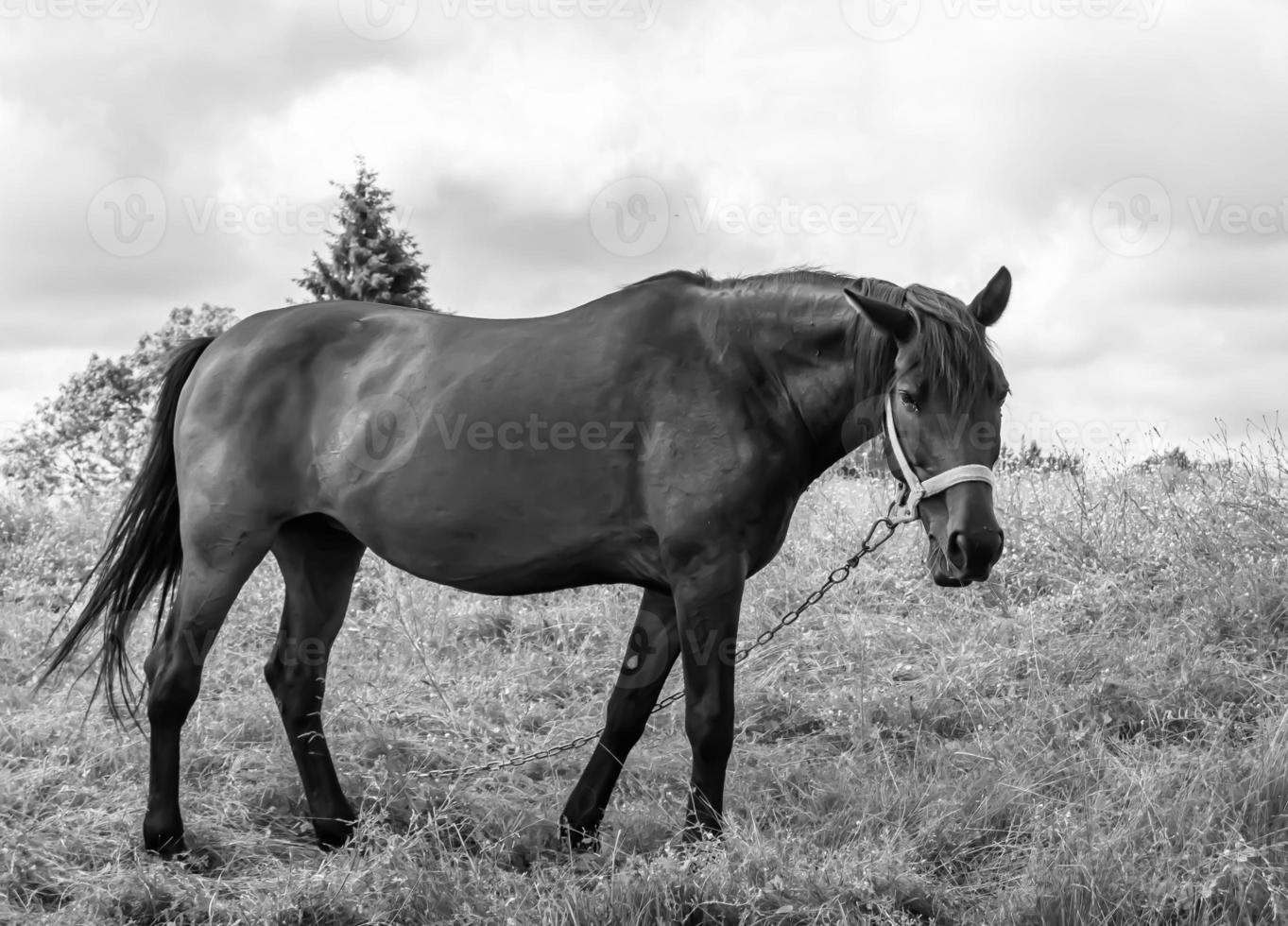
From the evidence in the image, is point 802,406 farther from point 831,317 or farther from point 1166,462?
point 1166,462

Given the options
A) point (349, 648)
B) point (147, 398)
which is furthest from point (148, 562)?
point (147, 398)

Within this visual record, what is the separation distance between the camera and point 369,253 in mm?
26688

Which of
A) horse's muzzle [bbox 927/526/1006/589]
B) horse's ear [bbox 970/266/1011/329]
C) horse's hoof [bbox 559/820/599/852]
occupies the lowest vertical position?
horse's hoof [bbox 559/820/599/852]

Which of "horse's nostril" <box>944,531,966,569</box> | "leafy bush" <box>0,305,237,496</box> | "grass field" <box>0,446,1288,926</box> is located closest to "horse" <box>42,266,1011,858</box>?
"horse's nostril" <box>944,531,966,569</box>

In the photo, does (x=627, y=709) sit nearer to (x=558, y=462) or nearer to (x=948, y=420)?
(x=558, y=462)

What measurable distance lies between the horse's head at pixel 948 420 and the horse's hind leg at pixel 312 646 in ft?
8.56

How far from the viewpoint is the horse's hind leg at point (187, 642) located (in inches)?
173

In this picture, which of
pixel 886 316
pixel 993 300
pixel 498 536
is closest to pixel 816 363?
pixel 886 316

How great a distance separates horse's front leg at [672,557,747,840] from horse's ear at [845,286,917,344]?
937mm

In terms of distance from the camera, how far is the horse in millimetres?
3660

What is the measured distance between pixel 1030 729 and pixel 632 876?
96.4 inches

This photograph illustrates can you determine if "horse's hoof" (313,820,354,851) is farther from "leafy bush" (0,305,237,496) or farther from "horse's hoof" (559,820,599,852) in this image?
"leafy bush" (0,305,237,496)

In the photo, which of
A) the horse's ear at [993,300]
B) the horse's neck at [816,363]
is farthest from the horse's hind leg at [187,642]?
the horse's ear at [993,300]

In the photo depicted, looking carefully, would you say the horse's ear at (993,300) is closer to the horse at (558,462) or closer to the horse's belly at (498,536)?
the horse at (558,462)
